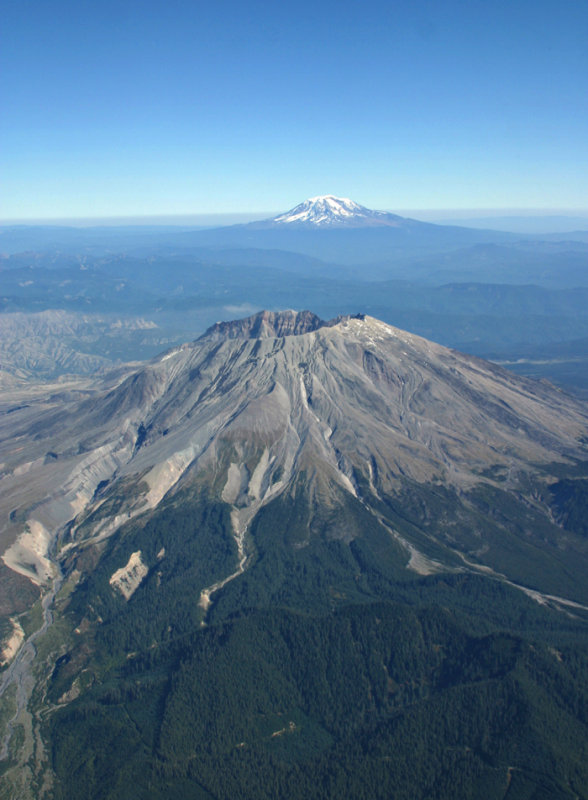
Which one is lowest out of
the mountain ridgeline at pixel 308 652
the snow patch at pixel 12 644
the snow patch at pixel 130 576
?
the snow patch at pixel 130 576

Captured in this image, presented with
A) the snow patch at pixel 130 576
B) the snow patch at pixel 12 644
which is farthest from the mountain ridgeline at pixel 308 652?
the snow patch at pixel 12 644

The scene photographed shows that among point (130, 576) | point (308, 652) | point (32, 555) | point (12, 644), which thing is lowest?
point (130, 576)

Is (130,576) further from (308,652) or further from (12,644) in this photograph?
(308,652)

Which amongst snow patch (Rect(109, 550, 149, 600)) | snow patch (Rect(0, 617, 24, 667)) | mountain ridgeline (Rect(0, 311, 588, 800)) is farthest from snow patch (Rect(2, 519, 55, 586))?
snow patch (Rect(109, 550, 149, 600))

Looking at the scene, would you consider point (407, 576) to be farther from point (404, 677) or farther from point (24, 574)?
point (24, 574)

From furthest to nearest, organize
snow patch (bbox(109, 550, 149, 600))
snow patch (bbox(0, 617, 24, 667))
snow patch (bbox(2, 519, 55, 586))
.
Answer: snow patch (bbox(2, 519, 55, 586)) < snow patch (bbox(109, 550, 149, 600)) < snow patch (bbox(0, 617, 24, 667))

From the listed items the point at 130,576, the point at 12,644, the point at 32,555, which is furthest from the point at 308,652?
the point at 32,555

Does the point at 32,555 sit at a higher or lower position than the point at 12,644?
higher

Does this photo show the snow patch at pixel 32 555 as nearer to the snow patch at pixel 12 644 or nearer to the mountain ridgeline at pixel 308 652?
the mountain ridgeline at pixel 308 652

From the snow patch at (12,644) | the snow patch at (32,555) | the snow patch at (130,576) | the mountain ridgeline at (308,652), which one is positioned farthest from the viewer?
the snow patch at (32,555)

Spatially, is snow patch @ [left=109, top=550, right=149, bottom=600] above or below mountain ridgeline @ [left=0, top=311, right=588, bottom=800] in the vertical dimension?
below

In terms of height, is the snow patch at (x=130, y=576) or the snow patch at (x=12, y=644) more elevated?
the snow patch at (x=12, y=644)

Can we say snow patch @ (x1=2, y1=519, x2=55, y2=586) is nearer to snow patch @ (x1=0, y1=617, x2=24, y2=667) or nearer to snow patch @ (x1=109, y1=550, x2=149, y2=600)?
snow patch @ (x1=0, y1=617, x2=24, y2=667)

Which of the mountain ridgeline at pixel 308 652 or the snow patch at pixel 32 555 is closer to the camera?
the mountain ridgeline at pixel 308 652
